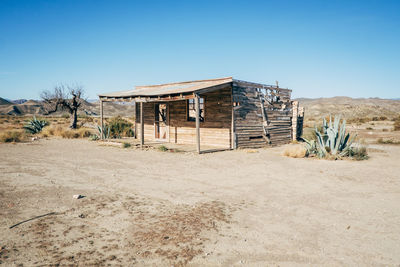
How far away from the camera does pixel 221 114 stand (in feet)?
40.3

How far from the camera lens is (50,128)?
17891 mm

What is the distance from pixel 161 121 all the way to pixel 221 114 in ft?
14.4

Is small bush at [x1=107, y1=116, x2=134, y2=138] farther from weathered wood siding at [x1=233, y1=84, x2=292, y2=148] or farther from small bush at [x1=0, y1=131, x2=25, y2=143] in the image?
weathered wood siding at [x1=233, y1=84, x2=292, y2=148]

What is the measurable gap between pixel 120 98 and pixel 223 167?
8.28 meters

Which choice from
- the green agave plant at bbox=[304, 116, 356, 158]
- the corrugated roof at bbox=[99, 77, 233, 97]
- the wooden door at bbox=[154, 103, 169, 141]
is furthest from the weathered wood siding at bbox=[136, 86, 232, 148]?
the green agave plant at bbox=[304, 116, 356, 158]

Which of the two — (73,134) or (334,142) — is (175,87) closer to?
(73,134)

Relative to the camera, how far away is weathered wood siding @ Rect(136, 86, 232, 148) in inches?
478

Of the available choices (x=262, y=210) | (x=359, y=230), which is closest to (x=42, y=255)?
(x=262, y=210)

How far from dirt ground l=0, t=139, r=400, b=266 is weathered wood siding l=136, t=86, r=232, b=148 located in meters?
4.61

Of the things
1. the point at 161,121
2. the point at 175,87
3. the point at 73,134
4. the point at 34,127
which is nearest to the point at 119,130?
the point at 73,134

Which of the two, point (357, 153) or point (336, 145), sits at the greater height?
point (336, 145)

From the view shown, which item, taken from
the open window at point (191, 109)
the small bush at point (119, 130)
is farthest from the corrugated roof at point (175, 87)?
the small bush at point (119, 130)

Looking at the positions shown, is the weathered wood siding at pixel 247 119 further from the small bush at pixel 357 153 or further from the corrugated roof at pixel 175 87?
the small bush at pixel 357 153

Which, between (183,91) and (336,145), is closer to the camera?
(336,145)
